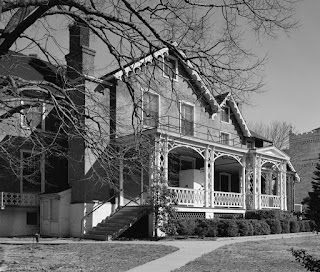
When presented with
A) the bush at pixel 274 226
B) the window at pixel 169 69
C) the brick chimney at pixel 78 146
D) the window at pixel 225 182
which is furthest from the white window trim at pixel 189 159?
the brick chimney at pixel 78 146

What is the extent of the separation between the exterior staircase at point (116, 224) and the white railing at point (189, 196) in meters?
2.15

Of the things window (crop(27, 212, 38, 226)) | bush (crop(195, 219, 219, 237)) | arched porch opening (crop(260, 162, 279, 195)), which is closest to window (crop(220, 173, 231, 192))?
arched porch opening (crop(260, 162, 279, 195))

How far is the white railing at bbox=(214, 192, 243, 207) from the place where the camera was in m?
27.0

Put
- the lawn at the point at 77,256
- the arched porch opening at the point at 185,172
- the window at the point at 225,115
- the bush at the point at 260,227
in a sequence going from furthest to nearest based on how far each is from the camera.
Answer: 1. the window at the point at 225,115
2. the arched porch opening at the point at 185,172
3. the bush at the point at 260,227
4. the lawn at the point at 77,256

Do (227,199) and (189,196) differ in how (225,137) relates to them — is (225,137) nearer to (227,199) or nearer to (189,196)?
(227,199)

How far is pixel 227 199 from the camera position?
1078 inches

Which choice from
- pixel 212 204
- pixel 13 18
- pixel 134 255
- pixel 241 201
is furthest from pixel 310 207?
pixel 241 201

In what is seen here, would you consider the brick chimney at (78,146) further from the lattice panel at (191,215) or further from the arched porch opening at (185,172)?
the arched porch opening at (185,172)

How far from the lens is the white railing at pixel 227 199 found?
27.0 metres

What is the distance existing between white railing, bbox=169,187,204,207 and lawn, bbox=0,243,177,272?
22.9 feet

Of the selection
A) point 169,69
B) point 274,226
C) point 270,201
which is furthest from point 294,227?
point 169,69

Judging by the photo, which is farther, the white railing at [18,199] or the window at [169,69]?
the white railing at [18,199]

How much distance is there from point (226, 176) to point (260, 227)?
32.3 ft

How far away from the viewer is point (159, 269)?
1148 cm
